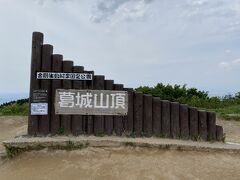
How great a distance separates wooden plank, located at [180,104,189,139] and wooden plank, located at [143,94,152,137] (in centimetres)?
66

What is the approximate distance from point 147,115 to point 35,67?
248 cm

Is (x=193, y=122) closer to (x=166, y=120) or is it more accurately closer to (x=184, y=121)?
(x=184, y=121)

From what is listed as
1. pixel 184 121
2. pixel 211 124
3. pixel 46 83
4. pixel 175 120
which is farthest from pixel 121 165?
pixel 211 124

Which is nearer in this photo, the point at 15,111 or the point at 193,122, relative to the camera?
the point at 193,122

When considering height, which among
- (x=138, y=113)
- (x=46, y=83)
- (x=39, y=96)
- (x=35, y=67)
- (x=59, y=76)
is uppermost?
(x=35, y=67)

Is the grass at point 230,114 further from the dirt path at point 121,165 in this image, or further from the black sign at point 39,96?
the black sign at point 39,96

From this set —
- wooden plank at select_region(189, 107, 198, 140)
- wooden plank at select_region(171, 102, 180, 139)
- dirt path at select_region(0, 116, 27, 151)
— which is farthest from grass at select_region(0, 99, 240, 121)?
wooden plank at select_region(171, 102, 180, 139)

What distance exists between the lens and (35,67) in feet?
25.4

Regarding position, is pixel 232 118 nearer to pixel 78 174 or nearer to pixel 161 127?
pixel 161 127

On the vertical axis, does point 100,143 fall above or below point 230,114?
below

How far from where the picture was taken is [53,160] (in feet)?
22.3

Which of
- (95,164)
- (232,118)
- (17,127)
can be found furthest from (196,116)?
(17,127)

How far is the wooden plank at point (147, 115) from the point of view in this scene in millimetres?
7965

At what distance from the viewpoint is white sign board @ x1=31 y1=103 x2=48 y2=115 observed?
7648 millimetres
